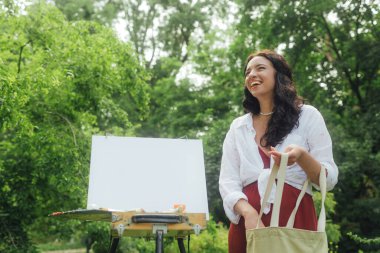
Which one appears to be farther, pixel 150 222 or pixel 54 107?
pixel 54 107

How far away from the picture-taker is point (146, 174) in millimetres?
2615

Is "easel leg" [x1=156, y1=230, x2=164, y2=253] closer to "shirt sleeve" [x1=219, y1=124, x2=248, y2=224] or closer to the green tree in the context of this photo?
"shirt sleeve" [x1=219, y1=124, x2=248, y2=224]

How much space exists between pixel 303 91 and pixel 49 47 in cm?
641

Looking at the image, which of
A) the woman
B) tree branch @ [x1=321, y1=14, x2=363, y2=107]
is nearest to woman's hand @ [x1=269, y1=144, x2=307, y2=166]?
the woman

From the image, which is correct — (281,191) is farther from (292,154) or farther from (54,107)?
(54,107)

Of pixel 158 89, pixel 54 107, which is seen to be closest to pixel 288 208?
pixel 54 107

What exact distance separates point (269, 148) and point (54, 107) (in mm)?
4556

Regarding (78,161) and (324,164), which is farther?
(78,161)

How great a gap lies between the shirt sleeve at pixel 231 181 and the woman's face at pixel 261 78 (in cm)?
17

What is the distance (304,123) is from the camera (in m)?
1.60

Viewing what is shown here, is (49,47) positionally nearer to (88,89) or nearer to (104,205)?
(88,89)

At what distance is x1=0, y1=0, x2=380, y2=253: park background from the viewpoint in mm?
5520

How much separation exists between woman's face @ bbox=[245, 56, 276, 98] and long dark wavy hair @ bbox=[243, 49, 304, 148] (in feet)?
0.06

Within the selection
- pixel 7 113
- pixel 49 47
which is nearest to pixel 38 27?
pixel 49 47
